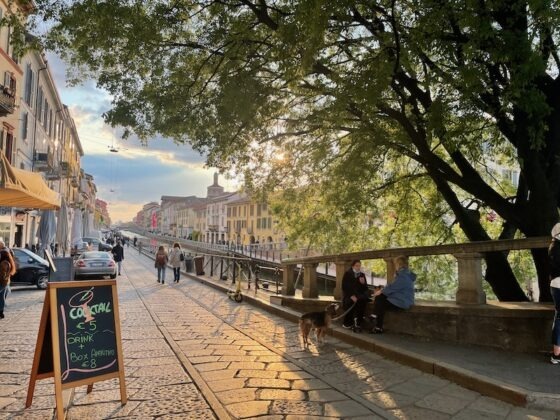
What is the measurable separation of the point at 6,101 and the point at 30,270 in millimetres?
8484

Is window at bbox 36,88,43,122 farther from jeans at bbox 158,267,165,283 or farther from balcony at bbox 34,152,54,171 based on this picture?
jeans at bbox 158,267,165,283

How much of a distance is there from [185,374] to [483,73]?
238 inches

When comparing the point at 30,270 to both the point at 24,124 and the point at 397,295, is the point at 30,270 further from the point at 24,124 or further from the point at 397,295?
the point at 24,124

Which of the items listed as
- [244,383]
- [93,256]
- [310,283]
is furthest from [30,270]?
[244,383]

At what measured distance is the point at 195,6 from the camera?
9.68 meters

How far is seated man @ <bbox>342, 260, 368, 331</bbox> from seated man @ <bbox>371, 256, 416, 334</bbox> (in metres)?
0.38

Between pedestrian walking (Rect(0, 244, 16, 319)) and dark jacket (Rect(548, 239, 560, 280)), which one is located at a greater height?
dark jacket (Rect(548, 239, 560, 280))

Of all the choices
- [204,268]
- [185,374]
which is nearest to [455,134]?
[185,374]

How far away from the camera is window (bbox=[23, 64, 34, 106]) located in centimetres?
2700

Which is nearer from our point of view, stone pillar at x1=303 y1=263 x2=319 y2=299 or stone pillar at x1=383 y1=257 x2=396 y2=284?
stone pillar at x1=383 y1=257 x2=396 y2=284

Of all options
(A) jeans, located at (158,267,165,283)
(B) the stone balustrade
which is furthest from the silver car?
(B) the stone balustrade

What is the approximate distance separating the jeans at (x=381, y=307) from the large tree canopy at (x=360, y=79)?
2.86 meters

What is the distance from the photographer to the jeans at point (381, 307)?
7941 millimetres

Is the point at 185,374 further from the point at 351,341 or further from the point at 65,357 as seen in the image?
the point at 351,341
